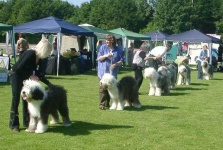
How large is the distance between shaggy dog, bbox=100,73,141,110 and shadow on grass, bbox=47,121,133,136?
121 centimetres

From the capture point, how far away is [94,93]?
12.8m

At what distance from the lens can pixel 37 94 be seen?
6617 millimetres

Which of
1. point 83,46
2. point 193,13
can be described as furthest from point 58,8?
point 83,46

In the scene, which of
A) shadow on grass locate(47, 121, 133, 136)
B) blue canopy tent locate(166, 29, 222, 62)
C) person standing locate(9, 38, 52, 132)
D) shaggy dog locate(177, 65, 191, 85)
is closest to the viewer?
person standing locate(9, 38, 52, 132)

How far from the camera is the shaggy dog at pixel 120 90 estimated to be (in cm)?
895

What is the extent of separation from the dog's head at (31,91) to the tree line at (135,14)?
55569 millimetres

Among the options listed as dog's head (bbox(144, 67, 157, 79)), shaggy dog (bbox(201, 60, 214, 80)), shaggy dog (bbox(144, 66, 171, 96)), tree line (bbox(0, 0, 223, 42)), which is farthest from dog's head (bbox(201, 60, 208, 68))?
tree line (bbox(0, 0, 223, 42))

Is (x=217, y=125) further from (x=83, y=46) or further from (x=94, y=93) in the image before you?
(x=83, y=46)

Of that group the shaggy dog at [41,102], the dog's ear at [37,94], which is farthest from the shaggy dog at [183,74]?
the dog's ear at [37,94]

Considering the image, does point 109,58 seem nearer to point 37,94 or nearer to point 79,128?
point 79,128

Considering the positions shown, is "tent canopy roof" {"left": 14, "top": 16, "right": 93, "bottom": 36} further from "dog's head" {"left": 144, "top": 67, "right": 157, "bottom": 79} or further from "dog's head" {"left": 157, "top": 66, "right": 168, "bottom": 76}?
"dog's head" {"left": 144, "top": 67, "right": 157, "bottom": 79}

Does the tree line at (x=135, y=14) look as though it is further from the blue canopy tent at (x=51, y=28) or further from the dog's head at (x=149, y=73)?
the dog's head at (x=149, y=73)

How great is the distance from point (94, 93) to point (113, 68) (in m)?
3.59

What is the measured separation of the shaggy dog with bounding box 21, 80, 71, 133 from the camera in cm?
657
